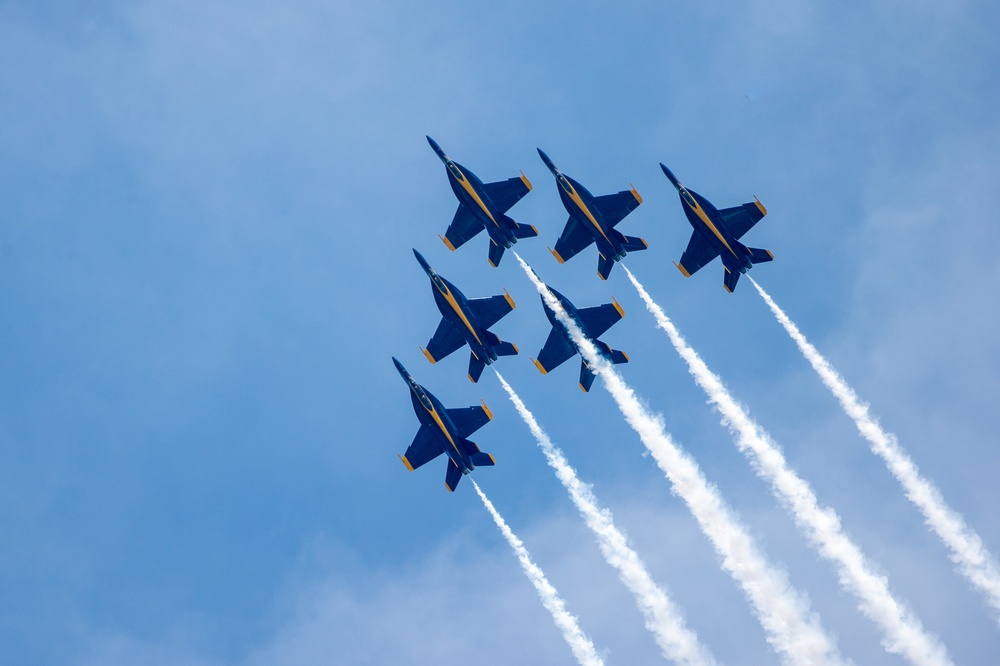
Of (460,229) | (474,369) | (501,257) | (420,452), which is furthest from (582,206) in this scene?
(420,452)

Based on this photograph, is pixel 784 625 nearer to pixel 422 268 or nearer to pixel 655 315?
pixel 655 315

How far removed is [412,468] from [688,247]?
26901mm

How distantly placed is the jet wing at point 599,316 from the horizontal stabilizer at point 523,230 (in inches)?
265

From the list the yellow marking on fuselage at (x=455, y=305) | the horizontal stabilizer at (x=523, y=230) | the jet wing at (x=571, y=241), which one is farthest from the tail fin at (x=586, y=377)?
the horizontal stabilizer at (x=523, y=230)

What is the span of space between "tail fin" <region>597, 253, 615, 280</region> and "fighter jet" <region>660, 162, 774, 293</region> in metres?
6.05

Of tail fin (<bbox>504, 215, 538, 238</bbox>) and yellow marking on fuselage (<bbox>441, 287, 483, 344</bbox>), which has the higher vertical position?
tail fin (<bbox>504, 215, 538, 238</bbox>)

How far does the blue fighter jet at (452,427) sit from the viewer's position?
266 feet

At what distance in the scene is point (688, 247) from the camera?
86.5 metres

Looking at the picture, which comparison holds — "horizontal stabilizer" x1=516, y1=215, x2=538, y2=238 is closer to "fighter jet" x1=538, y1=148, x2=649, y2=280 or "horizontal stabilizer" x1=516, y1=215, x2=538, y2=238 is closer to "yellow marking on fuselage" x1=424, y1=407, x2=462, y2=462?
"fighter jet" x1=538, y1=148, x2=649, y2=280

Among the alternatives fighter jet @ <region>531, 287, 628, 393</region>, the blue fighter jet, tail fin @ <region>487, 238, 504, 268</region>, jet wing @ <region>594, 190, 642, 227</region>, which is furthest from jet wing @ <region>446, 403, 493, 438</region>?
jet wing @ <region>594, 190, 642, 227</region>

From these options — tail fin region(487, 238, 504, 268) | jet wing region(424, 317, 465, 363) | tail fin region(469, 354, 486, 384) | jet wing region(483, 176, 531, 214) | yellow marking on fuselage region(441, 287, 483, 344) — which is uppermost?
jet wing region(483, 176, 531, 214)

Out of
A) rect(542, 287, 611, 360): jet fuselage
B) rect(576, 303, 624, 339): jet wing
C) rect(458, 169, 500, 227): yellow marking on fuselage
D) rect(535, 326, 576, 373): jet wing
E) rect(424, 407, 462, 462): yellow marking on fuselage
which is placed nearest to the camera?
rect(458, 169, 500, 227): yellow marking on fuselage

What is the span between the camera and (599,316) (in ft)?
276

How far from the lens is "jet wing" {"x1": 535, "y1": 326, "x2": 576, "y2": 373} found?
8500 centimetres
